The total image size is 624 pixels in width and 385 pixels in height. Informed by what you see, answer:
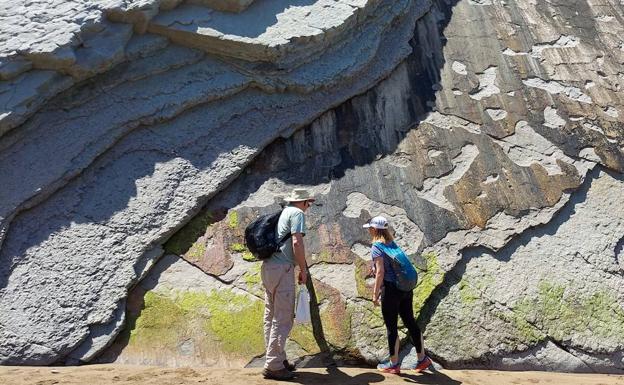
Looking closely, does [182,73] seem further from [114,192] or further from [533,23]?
[533,23]

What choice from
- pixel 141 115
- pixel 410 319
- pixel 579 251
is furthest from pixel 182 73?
pixel 579 251

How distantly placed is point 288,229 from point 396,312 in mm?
898

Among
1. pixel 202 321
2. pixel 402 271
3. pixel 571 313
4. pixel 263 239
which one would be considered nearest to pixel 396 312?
pixel 402 271

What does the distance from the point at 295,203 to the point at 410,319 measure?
3.55 feet

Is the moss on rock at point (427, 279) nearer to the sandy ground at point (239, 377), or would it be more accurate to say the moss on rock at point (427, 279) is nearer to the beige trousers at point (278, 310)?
the sandy ground at point (239, 377)

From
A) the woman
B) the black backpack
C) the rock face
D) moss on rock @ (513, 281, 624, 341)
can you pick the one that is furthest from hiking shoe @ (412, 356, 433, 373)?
the black backpack

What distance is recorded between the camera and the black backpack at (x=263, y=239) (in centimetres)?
425

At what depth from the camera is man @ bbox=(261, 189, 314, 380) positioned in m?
4.21

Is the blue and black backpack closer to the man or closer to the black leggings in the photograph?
the black leggings

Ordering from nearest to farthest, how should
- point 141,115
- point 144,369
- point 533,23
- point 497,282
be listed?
point 144,369, point 497,282, point 141,115, point 533,23

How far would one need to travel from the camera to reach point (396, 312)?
4.40m

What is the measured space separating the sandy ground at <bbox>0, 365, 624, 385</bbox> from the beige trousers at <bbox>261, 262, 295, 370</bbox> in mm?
170

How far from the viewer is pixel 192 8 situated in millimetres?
5977

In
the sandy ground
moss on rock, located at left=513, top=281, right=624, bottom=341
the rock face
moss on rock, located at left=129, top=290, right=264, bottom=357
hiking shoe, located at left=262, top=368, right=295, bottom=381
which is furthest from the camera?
moss on rock, located at left=513, top=281, right=624, bottom=341
